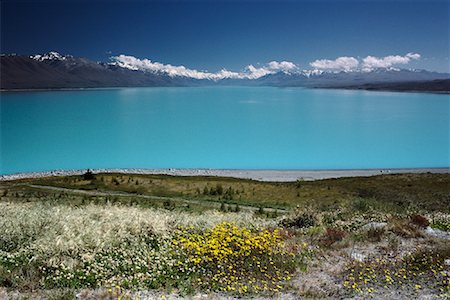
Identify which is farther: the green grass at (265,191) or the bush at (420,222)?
the green grass at (265,191)

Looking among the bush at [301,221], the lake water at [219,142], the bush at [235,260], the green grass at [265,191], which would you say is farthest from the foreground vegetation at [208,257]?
the lake water at [219,142]

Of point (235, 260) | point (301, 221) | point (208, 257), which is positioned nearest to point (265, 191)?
point (301, 221)

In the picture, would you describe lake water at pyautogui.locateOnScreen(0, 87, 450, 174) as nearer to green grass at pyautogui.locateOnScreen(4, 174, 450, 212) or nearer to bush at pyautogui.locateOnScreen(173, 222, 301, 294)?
green grass at pyautogui.locateOnScreen(4, 174, 450, 212)

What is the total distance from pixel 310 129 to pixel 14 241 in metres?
130

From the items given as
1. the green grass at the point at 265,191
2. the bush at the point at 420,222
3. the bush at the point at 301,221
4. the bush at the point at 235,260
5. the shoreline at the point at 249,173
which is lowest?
the shoreline at the point at 249,173

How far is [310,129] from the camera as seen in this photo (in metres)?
137

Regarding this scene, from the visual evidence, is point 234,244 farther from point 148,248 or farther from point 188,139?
point 188,139

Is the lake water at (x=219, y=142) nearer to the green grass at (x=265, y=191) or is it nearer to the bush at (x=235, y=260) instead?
the green grass at (x=265, y=191)

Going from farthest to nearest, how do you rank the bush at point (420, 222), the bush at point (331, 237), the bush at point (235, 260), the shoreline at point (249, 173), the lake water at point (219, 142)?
1. the lake water at point (219, 142)
2. the shoreline at point (249, 173)
3. the bush at point (420, 222)
4. the bush at point (331, 237)
5. the bush at point (235, 260)

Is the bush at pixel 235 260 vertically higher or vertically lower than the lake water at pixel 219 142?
higher

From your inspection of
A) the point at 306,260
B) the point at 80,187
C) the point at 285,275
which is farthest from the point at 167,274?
the point at 80,187

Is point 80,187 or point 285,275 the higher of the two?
point 285,275

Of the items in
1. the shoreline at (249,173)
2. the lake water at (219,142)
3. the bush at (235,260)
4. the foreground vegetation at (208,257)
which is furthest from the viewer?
the lake water at (219,142)

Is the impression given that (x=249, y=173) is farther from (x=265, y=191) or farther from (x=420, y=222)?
(x=420, y=222)
